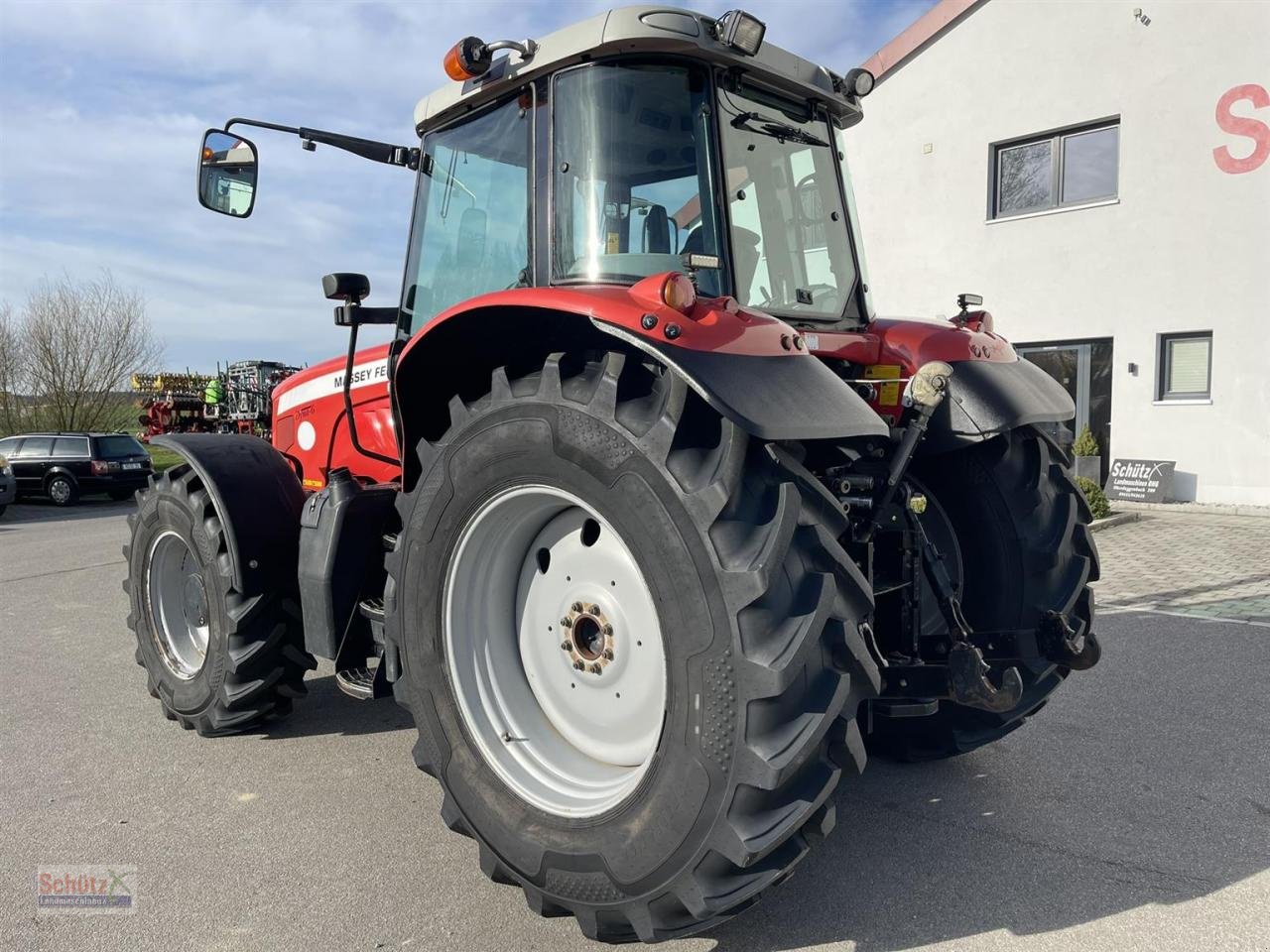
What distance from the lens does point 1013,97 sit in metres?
13.4

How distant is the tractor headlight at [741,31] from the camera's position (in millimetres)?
2676

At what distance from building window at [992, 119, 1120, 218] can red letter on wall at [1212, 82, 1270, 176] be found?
1.23m

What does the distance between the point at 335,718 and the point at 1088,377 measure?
11.9m

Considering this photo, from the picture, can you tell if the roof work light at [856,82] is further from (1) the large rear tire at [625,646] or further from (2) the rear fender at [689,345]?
(1) the large rear tire at [625,646]

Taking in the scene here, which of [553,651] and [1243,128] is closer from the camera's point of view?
[553,651]

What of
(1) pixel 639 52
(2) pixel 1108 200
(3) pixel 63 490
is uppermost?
(2) pixel 1108 200

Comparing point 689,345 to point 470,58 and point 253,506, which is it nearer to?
point 470,58

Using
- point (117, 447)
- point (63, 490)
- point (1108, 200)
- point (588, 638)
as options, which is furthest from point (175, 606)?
point (117, 447)

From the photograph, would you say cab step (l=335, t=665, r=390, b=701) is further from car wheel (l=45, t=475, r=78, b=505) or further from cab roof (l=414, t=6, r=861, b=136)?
car wheel (l=45, t=475, r=78, b=505)

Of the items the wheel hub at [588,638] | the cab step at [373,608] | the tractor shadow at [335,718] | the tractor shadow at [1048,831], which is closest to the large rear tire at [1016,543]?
the tractor shadow at [1048,831]

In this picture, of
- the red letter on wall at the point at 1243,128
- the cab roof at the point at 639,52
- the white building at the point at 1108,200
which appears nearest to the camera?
the cab roof at the point at 639,52

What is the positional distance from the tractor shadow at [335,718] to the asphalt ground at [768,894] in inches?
0.6

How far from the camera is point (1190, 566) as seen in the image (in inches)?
317

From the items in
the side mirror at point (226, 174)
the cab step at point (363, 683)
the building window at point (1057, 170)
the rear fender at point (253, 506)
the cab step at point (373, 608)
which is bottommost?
the cab step at point (363, 683)
